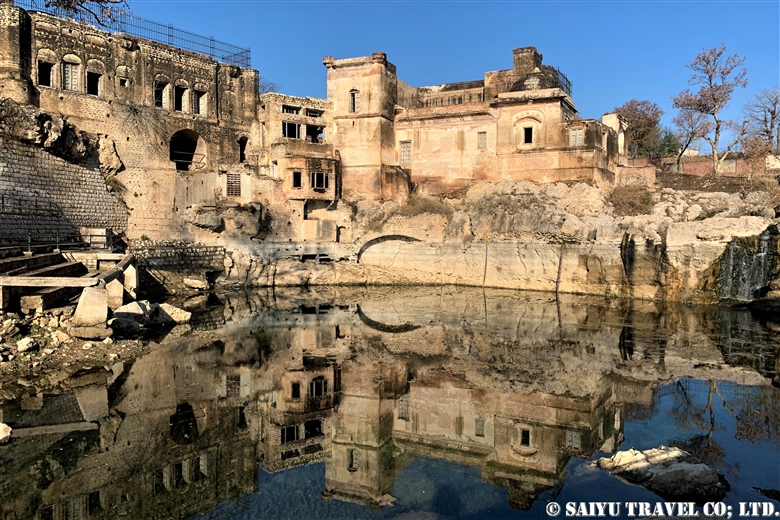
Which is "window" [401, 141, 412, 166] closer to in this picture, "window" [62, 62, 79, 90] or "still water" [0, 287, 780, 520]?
"still water" [0, 287, 780, 520]

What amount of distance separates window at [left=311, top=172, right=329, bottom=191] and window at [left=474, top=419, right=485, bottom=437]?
2352cm

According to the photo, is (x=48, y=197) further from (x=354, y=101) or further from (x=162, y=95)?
(x=354, y=101)

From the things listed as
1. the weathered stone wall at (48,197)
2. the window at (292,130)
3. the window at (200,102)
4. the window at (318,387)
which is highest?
the window at (200,102)

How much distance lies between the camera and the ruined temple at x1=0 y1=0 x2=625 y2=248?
30031 mm

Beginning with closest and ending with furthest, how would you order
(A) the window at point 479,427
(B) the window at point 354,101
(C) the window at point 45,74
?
(A) the window at point 479,427
(C) the window at point 45,74
(B) the window at point 354,101

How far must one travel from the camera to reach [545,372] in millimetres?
15633

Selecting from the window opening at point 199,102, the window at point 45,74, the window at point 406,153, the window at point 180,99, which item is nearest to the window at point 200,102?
the window opening at point 199,102

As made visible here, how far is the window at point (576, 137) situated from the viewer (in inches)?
1283

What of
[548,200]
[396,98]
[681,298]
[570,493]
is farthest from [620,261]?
[570,493]

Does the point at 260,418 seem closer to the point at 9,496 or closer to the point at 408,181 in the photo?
the point at 9,496

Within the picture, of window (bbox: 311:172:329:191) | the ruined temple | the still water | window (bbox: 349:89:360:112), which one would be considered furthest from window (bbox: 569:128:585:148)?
the still water

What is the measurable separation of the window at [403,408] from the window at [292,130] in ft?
81.7

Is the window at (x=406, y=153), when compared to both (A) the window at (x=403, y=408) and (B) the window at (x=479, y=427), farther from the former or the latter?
(B) the window at (x=479, y=427)

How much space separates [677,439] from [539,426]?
251cm
